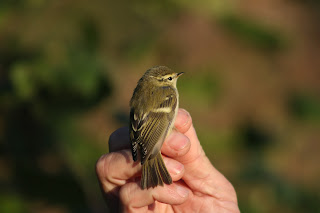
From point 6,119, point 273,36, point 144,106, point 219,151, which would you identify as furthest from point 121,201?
point 273,36

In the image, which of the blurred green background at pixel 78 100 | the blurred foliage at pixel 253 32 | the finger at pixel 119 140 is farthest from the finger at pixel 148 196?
the blurred foliage at pixel 253 32

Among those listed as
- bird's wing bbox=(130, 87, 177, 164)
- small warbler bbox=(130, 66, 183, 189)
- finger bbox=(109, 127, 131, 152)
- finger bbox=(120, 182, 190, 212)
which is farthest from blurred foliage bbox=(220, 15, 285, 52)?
finger bbox=(120, 182, 190, 212)

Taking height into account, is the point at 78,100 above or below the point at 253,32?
below

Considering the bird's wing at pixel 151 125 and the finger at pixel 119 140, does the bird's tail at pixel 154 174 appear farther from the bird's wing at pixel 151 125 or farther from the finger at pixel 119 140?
the finger at pixel 119 140

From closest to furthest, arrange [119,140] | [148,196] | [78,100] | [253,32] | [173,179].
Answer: [148,196], [173,179], [119,140], [78,100], [253,32]

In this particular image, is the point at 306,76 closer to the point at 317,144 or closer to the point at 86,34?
the point at 317,144

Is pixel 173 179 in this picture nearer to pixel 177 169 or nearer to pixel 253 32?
pixel 177 169

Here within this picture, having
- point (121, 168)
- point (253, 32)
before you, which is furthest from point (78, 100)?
point (253, 32)

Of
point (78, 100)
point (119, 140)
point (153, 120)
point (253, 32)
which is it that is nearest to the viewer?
point (119, 140)
